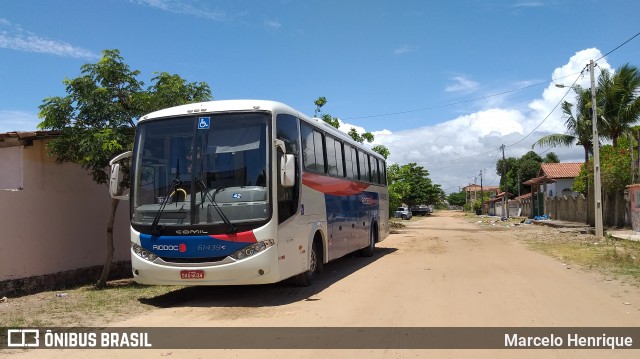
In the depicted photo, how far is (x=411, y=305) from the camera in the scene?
7.98 metres

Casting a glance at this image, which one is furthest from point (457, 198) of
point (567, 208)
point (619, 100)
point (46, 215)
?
point (46, 215)

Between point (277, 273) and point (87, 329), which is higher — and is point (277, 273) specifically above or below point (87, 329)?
above

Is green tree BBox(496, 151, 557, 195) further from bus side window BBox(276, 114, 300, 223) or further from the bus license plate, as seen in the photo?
the bus license plate

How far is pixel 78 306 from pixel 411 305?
5511 mm

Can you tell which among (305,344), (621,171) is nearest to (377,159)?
(305,344)

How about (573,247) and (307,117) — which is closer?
(307,117)

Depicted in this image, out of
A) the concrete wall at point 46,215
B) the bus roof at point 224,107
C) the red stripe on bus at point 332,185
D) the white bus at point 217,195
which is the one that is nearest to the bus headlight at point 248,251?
the white bus at point 217,195

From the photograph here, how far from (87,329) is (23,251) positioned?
4.31 meters

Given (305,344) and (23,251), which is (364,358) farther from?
(23,251)

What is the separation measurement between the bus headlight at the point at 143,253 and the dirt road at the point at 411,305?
2.76 ft

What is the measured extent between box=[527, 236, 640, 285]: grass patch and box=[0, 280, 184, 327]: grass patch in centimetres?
940

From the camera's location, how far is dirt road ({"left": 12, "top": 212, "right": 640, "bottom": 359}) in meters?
5.78

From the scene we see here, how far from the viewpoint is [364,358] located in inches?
209

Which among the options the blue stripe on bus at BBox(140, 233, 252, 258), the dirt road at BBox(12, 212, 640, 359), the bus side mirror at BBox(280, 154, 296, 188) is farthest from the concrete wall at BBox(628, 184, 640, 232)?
the blue stripe on bus at BBox(140, 233, 252, 258)
